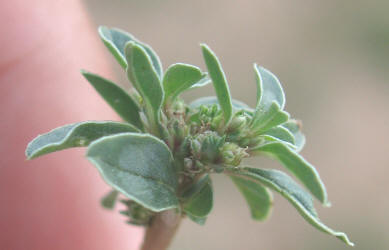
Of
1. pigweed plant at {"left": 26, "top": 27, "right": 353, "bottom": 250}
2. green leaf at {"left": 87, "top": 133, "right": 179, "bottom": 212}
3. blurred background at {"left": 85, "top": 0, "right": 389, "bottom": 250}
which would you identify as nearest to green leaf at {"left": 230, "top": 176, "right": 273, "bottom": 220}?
pigweed plant at {"left": 26, "top": 27, "right": 353, "bottom": 250}

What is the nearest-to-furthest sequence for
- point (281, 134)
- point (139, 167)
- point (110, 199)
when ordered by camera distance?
point (139, 167) → point (281, 134) → point (110, 199)

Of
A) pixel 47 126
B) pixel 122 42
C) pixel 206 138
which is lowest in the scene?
pixel 47 126

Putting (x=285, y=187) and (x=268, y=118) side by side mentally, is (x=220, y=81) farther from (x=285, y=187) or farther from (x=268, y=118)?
(x=285, y=187)

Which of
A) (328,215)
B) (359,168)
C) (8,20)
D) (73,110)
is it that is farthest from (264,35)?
(8,20)

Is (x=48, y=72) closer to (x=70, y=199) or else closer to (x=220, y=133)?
(x=70, y=199)

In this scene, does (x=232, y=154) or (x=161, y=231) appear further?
(x=161, y=231)

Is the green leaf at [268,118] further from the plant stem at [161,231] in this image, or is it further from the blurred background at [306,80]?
the blurred background at [306,80]

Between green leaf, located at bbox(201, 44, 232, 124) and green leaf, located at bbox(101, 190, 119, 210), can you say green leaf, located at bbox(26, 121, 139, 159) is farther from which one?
green leaf, located at bbox(101, 190, 119, 210)

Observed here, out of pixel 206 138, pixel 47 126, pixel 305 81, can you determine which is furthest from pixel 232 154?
pixel 305 81
